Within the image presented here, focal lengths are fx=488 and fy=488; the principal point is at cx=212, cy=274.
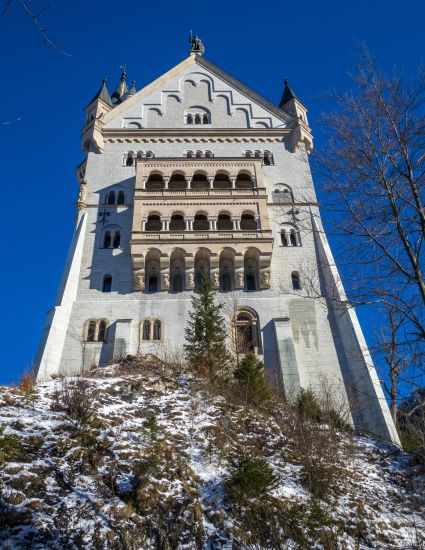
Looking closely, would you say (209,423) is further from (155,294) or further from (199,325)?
(155,294)

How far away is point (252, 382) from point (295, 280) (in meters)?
12.1

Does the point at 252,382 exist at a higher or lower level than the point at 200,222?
lower

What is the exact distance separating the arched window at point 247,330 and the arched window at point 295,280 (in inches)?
138

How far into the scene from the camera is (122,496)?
1007 centimetres

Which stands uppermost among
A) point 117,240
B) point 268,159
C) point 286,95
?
point 286,95

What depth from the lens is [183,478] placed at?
36.5 feet

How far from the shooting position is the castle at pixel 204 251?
25.0 m

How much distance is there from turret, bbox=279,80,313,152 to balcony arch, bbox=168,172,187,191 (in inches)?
357

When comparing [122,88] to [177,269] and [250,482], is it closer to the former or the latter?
[177,269]

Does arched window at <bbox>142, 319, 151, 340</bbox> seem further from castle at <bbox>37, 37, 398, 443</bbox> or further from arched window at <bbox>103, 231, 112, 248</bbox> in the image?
arched window at <bbox>103, 231, 112, 248</bbox>

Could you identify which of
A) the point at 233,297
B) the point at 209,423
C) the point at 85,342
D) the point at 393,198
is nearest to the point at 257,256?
the point at 233,297

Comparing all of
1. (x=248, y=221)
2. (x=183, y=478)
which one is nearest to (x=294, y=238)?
(x=248, y=221)

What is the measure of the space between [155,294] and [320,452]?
15.9 metres

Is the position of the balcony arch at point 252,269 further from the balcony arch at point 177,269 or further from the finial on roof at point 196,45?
the finial on roof at point 196,45
